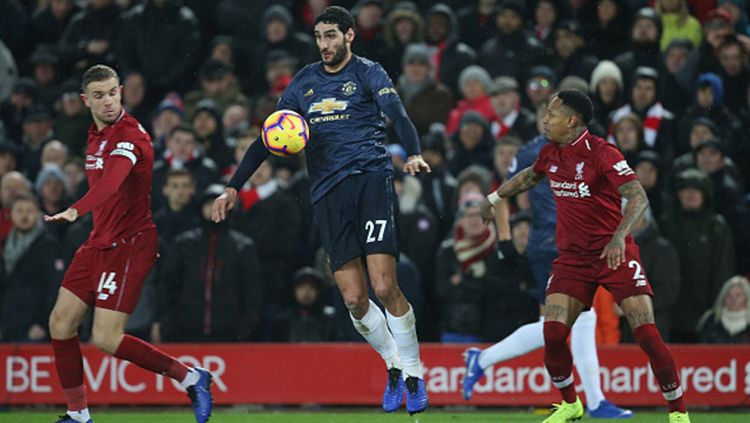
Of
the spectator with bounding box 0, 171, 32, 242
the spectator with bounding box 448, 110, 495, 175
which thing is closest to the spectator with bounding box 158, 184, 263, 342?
the spectator with bounding box 0, 171, 32, 242

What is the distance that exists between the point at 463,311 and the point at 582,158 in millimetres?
3933

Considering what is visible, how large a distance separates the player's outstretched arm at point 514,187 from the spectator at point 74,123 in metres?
8.01

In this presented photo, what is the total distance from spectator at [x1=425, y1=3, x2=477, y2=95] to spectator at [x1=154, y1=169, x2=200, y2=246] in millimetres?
3736

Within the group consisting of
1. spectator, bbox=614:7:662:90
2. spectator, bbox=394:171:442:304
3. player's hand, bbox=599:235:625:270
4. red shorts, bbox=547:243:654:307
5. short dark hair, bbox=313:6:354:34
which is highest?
spectator, bbox=614:7:662:90

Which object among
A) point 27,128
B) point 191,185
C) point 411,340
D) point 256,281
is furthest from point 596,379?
point 27,128

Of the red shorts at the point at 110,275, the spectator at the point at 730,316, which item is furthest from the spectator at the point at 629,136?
the red shorts at the point at 110,275

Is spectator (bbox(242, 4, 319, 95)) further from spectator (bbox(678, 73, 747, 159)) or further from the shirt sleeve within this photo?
the shirt sleeve

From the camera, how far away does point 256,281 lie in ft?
46.1

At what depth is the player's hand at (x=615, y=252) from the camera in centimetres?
978

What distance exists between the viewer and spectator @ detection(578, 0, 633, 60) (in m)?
16.9

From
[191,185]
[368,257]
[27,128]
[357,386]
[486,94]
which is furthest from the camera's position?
[27,128]

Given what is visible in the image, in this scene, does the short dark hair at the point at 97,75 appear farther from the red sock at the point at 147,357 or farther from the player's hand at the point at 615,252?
the player's hand at the point at 615,252

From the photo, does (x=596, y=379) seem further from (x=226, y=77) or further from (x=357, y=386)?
(x=226, y=77)

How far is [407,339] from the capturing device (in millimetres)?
10258
